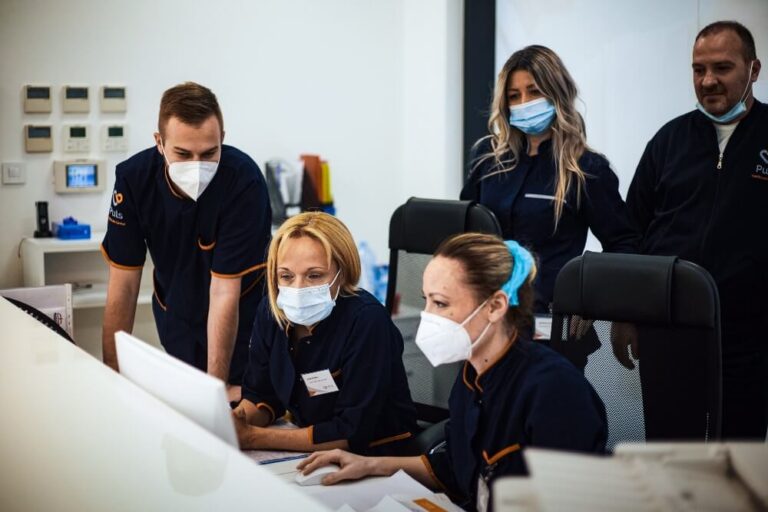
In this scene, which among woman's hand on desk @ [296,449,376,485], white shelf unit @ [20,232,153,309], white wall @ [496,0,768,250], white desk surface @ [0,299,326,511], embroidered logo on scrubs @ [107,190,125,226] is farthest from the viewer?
white shelf unit @ [20,232,153,309]

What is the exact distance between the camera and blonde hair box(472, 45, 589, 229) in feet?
8.23

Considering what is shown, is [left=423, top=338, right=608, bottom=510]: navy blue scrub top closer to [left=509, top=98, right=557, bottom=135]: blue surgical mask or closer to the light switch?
[left=509, top=98, right=557, bottom=135]: blue surgical mask

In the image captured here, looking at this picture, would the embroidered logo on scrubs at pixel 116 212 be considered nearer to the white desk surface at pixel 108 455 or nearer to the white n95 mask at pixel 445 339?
the white desk surface at pixel 108 455

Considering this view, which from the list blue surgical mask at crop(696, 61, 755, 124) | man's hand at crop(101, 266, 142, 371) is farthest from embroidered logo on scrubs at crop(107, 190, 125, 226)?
blue surgical mask at crop(696, 61, 755, 124)

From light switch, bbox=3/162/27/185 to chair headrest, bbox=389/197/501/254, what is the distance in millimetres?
2253

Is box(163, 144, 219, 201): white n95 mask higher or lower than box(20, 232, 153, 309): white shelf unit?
higher

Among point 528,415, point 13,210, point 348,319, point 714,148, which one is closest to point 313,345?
point 348,319


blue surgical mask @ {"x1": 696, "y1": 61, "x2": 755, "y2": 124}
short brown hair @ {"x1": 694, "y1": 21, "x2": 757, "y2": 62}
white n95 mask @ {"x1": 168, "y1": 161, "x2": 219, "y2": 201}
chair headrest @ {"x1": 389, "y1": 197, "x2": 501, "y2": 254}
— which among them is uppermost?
short brown hair @ {"x1": 694, "y1": 21, "x2": 757, "y2": 62}

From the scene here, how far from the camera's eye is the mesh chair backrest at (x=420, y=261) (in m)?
2.33

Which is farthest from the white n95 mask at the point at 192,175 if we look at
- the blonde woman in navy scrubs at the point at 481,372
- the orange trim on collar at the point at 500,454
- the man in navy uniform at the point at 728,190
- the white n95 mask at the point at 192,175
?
the man in navy uniform at the point at 728,190

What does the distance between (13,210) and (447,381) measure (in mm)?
2530

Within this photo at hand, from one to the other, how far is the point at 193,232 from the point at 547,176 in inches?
41.3

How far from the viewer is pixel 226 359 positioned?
7.48 ft

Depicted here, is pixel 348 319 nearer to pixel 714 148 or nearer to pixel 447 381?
pixel 447 381
